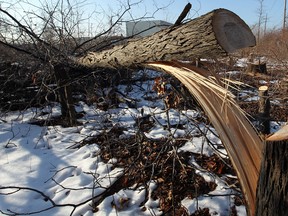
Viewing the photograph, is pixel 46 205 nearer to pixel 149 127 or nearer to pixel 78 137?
pixel 78 137

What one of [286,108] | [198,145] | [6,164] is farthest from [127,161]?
[286,108]

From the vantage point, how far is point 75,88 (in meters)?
5.05

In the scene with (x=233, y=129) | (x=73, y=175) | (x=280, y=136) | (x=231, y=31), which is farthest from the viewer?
(x=73, y=175)

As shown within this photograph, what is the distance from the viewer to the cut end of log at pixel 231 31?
3.76 ft

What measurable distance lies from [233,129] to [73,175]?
1.90 metres

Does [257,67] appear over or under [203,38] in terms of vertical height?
under

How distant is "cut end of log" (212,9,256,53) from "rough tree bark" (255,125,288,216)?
432 mm

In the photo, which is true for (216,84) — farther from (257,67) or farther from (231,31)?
(257,67)

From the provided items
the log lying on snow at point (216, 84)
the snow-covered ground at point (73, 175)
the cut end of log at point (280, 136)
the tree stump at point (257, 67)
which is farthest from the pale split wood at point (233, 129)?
the tree stump at point (257, 67)

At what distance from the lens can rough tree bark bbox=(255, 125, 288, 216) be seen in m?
0.93

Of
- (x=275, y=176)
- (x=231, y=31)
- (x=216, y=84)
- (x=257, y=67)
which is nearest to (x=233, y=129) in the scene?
(x=216, y=84)

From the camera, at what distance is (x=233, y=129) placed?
51.8 inches

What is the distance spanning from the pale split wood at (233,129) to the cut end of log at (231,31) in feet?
0.70

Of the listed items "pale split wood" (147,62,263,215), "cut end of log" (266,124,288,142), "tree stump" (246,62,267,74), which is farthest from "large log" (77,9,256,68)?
"tree stump" (246,62,267,74)
